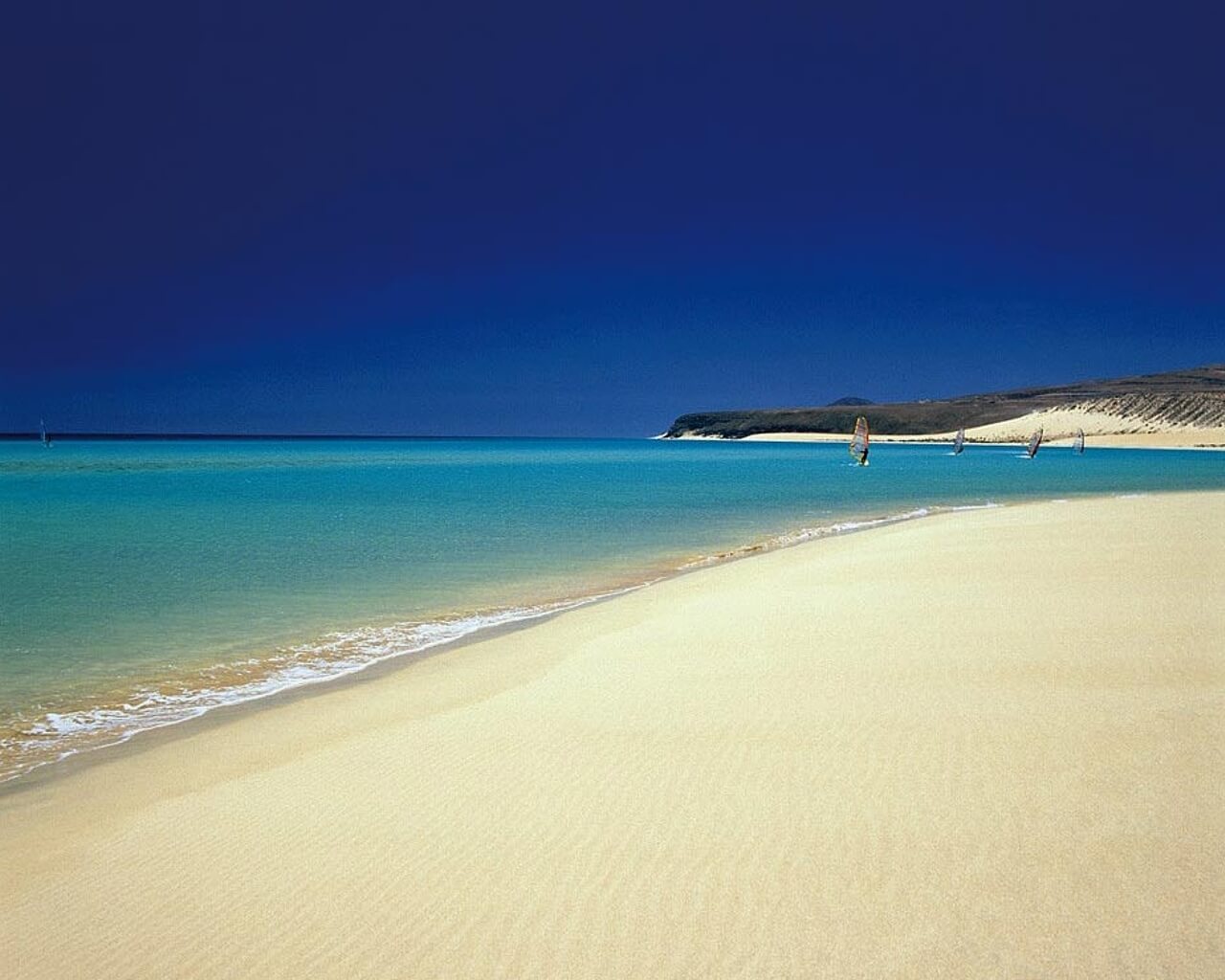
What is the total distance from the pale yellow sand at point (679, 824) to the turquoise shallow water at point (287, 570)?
178 centimetres

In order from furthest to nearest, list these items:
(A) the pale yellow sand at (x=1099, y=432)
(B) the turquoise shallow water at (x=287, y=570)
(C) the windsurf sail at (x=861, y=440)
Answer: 1. (A) the pale yellow sand at (x=1099, y=432)
2. (C) the windsurf sail at (x=861, y=440)
3. (B) the turquoise shallow water at (x=287, y=570)

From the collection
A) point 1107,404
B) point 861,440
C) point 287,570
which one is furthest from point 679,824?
point 1107,404

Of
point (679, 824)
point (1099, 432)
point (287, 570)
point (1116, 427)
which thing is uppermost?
point (1116, 427)

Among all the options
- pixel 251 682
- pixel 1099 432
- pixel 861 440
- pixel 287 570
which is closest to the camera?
pixel 251 682

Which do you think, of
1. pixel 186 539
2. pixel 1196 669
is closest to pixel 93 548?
pixel 186 539

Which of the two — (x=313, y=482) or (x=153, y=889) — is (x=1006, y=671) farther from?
(x=313, y=482)

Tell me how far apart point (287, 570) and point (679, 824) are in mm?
12859

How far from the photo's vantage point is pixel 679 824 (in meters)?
4.15

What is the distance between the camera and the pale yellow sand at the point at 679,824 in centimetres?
320

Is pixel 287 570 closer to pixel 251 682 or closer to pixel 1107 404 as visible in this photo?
pixel 251 682

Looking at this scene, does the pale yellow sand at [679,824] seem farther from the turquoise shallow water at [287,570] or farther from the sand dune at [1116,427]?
the sand dune at [1116,427]

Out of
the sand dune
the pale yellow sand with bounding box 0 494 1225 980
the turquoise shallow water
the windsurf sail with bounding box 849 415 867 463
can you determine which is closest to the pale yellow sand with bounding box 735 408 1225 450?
the sand dune

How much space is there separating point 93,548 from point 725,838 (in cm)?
1907

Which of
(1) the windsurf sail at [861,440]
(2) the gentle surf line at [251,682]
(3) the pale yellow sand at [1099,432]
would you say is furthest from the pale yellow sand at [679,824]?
(3) the pale yellow sand at [1099,432]
